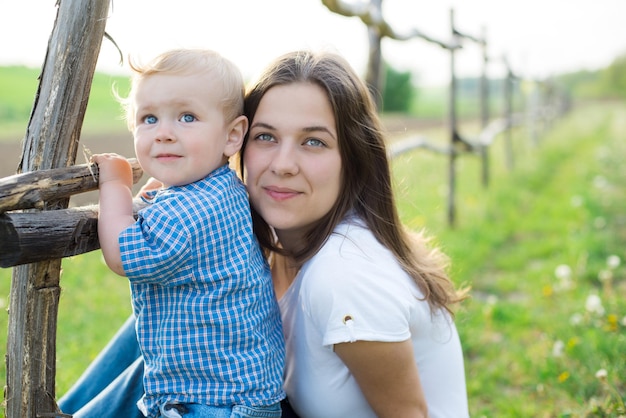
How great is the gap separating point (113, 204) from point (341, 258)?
2.04 feet

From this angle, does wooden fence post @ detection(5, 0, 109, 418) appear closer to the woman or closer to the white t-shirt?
the woman

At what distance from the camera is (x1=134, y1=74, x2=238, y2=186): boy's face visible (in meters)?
1.67

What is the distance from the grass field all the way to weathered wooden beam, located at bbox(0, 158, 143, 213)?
1058 mm

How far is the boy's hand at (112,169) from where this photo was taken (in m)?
1.66

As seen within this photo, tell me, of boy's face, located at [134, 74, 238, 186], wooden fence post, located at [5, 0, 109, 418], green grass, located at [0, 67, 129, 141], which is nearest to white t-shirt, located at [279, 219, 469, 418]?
boy's face, located at [134, 74, 238, 186]

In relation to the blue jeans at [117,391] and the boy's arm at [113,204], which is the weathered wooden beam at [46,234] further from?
the blue jeans at [117,391]

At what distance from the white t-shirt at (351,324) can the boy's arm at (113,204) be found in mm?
520

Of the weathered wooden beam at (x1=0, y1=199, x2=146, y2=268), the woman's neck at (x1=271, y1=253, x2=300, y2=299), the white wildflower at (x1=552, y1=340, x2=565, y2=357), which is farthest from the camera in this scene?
the white wildflower at (x1=552, y1=340, x2=565, y2=357)

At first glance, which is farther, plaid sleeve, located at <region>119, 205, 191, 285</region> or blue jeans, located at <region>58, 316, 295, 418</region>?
blue jeans, located at <region>58, 316, 295, 418</region>

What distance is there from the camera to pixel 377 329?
168 centimetres

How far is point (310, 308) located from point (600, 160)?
10799 mm

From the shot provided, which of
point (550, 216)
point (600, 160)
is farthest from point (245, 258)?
point (600, 160)

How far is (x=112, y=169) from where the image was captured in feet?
5.50

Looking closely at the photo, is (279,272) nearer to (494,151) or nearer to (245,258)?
(245,258)
